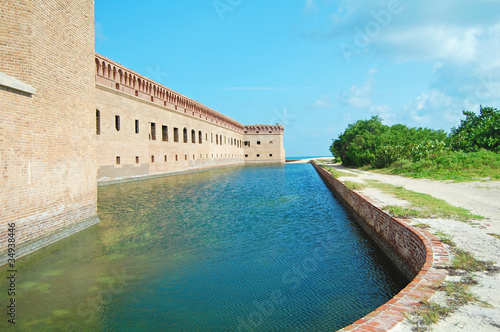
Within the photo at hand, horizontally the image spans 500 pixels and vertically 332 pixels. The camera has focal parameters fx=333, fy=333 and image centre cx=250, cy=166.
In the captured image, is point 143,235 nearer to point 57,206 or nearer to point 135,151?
point 57,206

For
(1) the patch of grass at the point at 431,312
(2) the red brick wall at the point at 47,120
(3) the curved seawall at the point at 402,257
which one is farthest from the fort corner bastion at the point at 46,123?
(1) the patch of grass at the point at 431,312

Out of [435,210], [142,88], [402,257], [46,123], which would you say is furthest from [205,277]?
[142,88]

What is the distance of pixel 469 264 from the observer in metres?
3.62

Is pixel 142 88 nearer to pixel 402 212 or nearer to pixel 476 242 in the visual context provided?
pixel 402 212

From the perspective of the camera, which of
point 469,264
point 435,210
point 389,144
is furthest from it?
point 389,144

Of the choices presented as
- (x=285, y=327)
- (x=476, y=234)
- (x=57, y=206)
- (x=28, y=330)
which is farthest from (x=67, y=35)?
(x=476, y=234)

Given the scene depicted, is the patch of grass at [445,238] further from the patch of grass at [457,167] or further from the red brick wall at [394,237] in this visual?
the patch of grass at [457,167]

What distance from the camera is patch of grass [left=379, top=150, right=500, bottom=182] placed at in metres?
13.1

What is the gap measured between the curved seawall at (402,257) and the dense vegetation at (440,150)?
7.93m

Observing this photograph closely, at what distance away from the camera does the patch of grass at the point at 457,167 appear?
13072 millimetres

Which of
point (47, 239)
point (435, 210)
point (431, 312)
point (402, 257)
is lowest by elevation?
point (402, 257)

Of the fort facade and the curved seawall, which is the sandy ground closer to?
the curved seawall

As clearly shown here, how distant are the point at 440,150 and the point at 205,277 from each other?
57.8 feet

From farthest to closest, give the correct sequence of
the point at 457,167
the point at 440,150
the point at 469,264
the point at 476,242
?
the point at 440,150 < the point at 457,167 < the point at 476,242 < the point at 469,264
